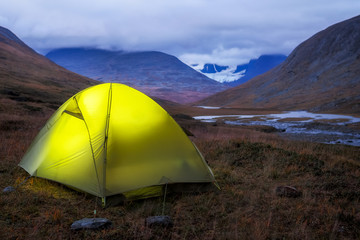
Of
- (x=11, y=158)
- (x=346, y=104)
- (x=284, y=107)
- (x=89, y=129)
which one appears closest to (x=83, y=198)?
(x=89, y=129)

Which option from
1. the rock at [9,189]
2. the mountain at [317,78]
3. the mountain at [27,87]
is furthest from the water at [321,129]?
the mountain at [317,78]

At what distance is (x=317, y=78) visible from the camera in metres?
107

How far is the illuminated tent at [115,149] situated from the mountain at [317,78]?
74.6 metres

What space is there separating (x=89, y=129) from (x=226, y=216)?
11.9 ft

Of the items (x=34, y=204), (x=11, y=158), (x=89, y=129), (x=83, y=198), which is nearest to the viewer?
(x=34, y=204)

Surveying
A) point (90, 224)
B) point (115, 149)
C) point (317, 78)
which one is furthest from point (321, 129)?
point (317, 78)

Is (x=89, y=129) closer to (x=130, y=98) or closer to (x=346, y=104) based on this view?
(x=130, y=98)

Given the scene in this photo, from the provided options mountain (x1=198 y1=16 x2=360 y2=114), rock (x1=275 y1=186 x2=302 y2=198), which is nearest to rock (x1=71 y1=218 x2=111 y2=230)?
rock (x1=275 y1=186 x2=302 y2=198)

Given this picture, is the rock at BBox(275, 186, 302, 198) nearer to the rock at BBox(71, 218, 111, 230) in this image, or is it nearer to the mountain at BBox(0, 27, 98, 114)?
the rock at BBox(71, 218, 111, 230)

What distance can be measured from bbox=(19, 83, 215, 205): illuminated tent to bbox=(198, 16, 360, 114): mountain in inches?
2936

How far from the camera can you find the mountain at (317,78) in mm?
87750

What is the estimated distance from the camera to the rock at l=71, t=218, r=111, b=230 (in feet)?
14.4

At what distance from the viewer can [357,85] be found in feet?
277

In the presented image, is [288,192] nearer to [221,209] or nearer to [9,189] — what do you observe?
[221,209]
